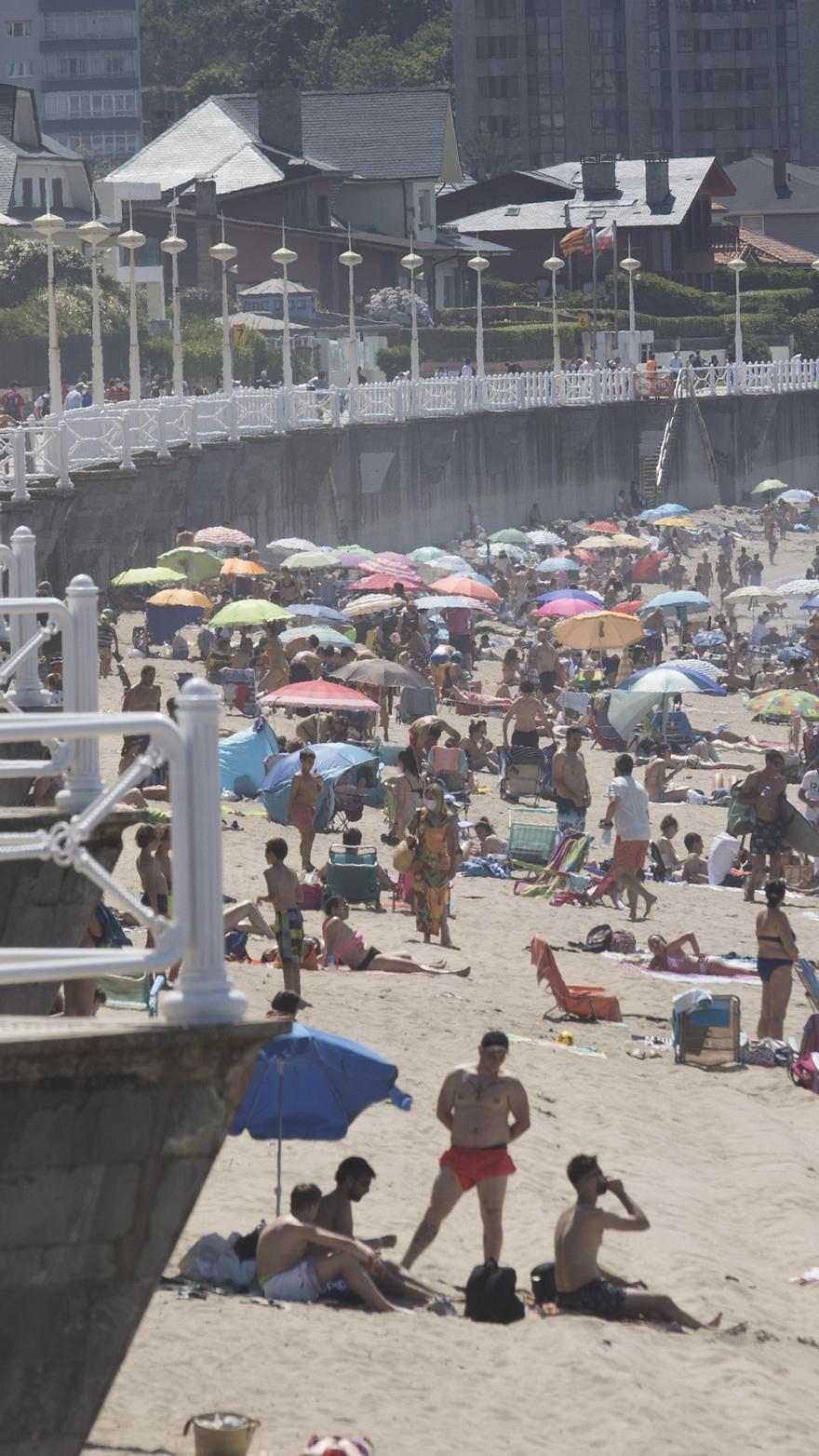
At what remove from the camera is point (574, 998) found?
47.3ft

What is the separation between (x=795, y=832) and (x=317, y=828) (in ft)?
12.1

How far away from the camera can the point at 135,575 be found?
28125 mm

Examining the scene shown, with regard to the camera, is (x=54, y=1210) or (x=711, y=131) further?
(x=711, y=131)

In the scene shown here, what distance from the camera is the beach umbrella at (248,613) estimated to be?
83.4 feet

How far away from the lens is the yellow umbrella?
27.7 meters

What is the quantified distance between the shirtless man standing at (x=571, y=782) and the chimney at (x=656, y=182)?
57.1 meters

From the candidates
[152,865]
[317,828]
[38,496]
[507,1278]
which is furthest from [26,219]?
[507,1278]

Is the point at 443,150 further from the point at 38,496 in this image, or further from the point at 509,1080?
the point at 509,1080

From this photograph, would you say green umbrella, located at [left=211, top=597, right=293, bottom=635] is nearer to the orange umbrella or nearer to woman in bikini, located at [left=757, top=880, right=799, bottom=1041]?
the orange umbrella

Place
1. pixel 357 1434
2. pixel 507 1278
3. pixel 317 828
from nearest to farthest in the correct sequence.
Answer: pixel 357 1434
pixel 507 1278
pixel 317 828

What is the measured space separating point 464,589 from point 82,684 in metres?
23.5

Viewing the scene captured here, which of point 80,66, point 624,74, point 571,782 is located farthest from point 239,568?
point 80,66

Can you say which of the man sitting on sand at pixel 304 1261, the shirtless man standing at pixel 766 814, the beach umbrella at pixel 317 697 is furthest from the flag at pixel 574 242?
the man sitting on sand at pixel 304 1261

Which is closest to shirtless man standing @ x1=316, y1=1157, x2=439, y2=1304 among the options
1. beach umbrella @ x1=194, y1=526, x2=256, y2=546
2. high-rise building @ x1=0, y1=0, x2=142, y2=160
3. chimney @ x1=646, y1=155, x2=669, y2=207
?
beach umbrella @ x1=194, y1=526, x2=256, y2=546
